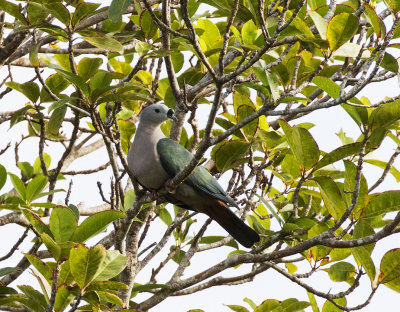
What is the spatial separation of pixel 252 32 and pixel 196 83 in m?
0.87

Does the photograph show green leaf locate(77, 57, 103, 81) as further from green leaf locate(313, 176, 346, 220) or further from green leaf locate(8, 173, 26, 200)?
green leaf locate(313, 176, 346, 220)

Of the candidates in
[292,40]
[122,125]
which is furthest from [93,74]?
[292,40]

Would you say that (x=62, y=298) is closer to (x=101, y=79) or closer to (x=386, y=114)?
(x=101, y=79)

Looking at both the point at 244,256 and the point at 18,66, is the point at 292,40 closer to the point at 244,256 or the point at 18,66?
the point at 244,256

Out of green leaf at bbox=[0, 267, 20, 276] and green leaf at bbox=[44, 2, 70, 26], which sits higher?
green leaf at bbox=[44, 2, 70, 26]

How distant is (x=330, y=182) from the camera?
3.34 metres

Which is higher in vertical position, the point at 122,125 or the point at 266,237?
the point at 122,125

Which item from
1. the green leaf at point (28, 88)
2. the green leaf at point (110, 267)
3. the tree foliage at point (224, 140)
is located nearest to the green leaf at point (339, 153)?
the tree foliage at point (224, 140)

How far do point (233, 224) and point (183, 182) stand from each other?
1.53ft

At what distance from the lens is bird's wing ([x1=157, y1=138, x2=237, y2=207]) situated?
13.2 feet

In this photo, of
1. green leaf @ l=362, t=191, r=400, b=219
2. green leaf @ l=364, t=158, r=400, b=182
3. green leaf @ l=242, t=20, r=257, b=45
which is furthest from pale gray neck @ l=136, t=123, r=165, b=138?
green leaf @ l=362, t=191, r=400, b=219

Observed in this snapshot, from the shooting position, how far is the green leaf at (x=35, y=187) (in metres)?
3.97

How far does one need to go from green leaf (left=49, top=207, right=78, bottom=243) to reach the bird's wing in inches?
46.1

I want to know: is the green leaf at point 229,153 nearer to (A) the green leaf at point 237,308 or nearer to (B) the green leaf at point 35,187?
(A) the green leaf at point 237,308
